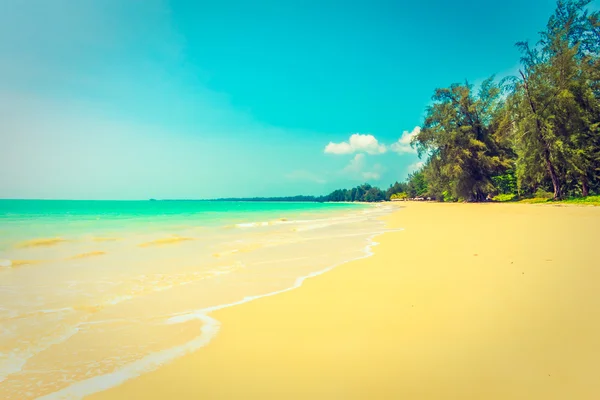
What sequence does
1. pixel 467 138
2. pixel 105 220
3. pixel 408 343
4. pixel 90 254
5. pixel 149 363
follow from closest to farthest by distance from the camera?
pixel 149 363 → pixel 408 343 → pixel 90 254 → pixel 105 220 → pixel 467 138

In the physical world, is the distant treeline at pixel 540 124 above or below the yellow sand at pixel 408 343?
above

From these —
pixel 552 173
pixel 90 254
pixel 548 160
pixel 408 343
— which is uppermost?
pixel 548 160

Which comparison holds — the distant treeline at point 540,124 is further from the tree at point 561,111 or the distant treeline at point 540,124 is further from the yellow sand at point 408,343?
the yellow sand at point 408,343

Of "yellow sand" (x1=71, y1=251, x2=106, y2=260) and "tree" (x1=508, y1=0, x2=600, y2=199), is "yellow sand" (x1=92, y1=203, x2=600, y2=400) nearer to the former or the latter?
"yellow sand" (x1=71, y1=251, x2=106, y2=260)

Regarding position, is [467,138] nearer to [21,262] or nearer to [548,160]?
[548,160]

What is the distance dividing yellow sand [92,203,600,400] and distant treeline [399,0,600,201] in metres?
26.8

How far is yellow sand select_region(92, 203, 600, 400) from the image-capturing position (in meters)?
1.98

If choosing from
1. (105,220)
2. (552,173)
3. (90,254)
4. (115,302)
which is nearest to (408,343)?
(115,302)

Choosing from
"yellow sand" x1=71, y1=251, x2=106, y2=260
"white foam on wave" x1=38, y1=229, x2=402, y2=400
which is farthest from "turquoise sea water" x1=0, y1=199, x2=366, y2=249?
"white foam on wave" x1=38, y1=229, x2=402, y2=400

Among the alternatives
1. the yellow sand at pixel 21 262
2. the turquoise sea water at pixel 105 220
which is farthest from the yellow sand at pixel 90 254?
the turquoise sea water at pixel 105 220

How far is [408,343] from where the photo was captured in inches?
100

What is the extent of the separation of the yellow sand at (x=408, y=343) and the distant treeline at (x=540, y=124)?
88.0 ft

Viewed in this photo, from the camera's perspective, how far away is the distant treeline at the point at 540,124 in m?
24.2

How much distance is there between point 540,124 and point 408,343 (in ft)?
102
